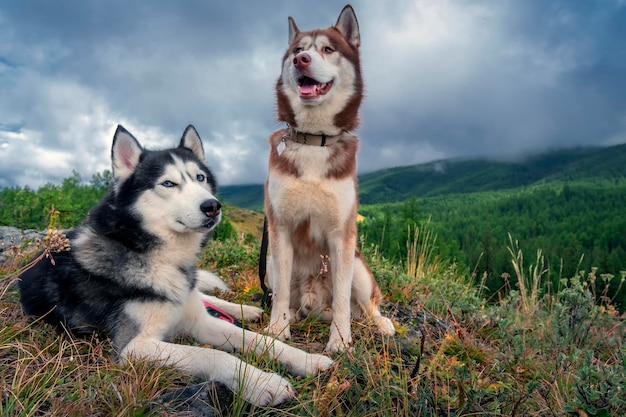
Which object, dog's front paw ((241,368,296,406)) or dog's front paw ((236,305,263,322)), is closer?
Result: dog's front paw ((241,368,296,406))

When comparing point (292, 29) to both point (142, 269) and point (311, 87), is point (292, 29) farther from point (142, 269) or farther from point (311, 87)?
Answer: point (142, 269)

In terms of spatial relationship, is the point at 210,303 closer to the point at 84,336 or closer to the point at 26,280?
the point at 84,336

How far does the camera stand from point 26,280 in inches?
153

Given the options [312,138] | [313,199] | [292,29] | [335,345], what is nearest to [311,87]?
[312,138]

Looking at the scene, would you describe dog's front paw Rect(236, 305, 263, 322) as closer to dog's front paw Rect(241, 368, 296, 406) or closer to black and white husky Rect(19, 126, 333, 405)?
black and white husky Rect(19, 126, 333, 405)

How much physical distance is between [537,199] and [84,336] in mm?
196911

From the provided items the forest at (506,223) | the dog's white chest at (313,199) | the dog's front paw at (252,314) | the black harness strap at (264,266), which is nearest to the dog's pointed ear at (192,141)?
the dog's white chest at (313,199)

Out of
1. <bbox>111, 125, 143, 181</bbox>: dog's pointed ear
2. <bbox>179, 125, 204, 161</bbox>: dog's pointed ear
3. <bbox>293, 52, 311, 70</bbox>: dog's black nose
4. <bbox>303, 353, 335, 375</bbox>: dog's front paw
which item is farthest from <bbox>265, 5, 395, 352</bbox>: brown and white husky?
<bbox>111, 125, 143, 181</bbox>: dog's pointed ear

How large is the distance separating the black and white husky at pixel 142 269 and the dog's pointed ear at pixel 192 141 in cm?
24

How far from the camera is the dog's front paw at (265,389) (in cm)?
278

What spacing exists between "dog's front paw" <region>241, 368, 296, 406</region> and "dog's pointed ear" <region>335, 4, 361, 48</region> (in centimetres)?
310

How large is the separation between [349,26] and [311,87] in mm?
836

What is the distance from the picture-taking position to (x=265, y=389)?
9.21 feet

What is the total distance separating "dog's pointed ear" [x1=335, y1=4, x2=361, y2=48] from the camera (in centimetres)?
425
